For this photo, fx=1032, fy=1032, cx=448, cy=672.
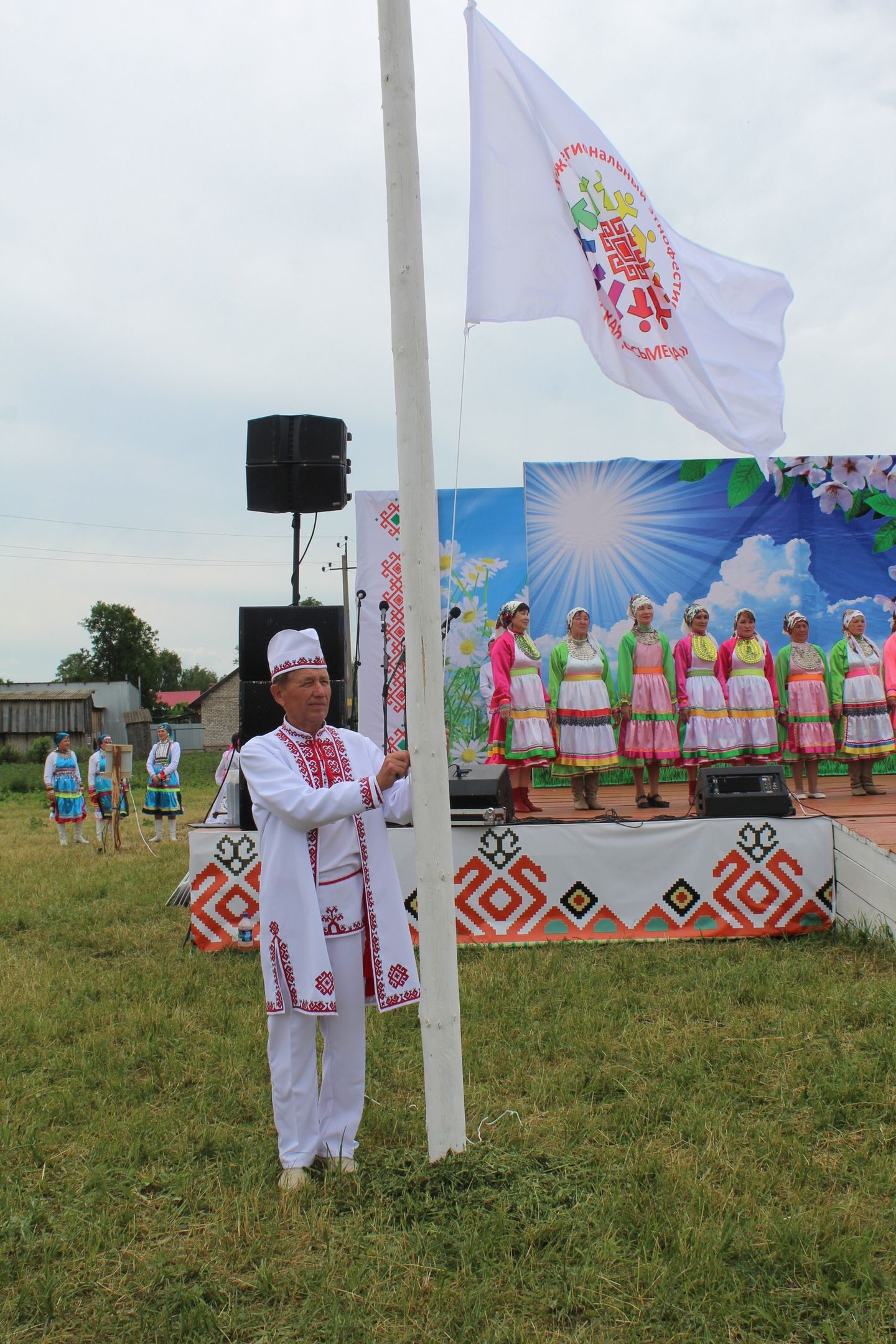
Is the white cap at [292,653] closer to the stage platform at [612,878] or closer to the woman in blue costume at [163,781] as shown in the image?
the stage platform at [612,878]

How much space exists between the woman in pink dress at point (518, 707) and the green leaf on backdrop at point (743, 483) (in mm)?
3793

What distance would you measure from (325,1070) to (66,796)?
35.3 ft

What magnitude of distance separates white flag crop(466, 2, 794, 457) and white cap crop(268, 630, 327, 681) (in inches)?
53.9

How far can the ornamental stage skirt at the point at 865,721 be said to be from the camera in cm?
943

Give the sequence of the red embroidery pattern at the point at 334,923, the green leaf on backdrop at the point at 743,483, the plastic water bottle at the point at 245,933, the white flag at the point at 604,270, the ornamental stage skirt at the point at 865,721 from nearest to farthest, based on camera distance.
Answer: the red embroidery pattern at the point at 334,923
the white flag at the point at 604,270
the plastic water bottle at the point at 245,933
the ornamental stage skirt at the point at 865,721
the green leaf on backdrop at the point at 743,483

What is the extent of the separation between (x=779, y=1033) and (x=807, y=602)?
7.80 metres

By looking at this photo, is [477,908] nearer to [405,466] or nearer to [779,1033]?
[779,1033]

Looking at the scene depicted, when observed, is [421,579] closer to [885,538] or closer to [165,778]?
[885,538]

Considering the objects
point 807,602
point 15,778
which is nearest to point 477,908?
point 807,602

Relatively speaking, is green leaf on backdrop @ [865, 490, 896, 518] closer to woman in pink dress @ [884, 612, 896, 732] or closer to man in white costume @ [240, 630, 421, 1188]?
woman in pink dress @ [884, 612, 896, 732]

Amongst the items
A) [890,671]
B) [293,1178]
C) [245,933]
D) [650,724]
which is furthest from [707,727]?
[293,1178]

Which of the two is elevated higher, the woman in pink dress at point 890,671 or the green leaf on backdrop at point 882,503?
the green leaf on backdrop at point 882,503

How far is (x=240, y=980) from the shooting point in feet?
17.8

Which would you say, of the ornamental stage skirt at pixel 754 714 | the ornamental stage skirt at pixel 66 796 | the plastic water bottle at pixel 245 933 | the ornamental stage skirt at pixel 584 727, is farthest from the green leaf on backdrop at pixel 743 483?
the ornamental stage skirt at pixel 66 796
